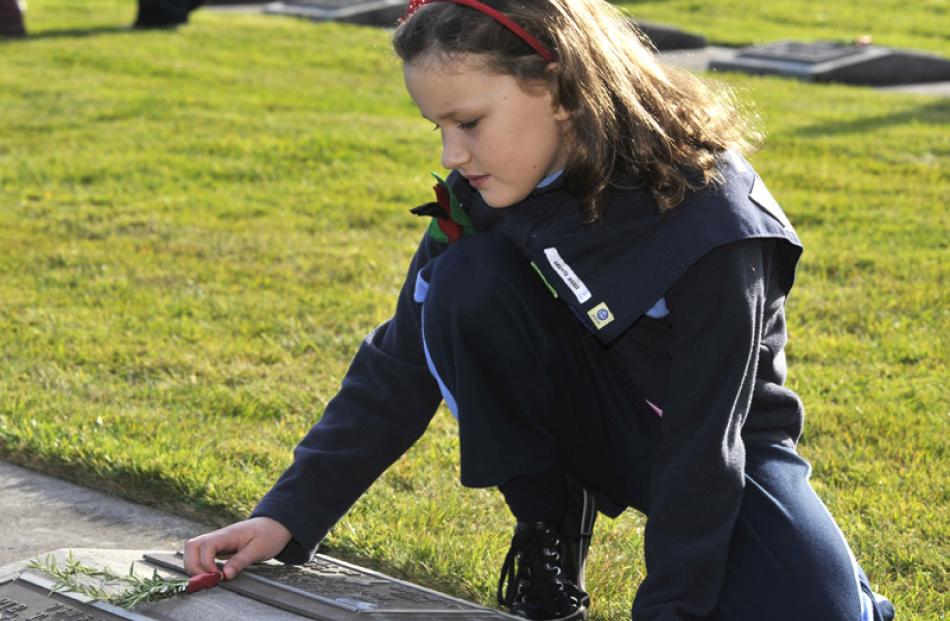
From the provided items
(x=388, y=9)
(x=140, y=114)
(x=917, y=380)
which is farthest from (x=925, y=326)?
(x=388, y=9)

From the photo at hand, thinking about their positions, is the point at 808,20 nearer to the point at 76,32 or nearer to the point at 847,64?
the point at 847,64

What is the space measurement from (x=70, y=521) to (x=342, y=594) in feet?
2.80

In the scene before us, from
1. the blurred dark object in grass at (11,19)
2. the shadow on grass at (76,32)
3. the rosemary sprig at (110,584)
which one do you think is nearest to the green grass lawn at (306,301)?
the rosemary sprig at (110,584)

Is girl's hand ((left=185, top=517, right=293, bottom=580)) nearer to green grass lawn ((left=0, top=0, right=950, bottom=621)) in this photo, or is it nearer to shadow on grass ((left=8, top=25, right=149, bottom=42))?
green grass lawn ((left=0, top=0, right=950, bottom=621))

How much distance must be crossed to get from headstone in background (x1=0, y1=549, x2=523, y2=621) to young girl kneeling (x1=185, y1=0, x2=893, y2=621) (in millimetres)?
77

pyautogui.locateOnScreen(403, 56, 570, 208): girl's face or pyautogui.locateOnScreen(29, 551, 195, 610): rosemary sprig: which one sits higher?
pyautogui.locateOnScreen(403, 56, 570, 208): girl's face

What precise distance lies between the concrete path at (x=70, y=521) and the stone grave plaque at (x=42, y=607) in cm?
33

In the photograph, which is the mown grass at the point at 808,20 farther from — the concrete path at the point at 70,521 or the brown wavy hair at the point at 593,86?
the brown wavy hair at the point at 593,86

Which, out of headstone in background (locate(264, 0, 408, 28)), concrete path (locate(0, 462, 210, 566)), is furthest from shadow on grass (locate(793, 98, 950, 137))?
headstone in background (locate(264, 0, 408, 28))

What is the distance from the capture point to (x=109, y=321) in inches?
163

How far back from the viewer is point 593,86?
7.21 ft

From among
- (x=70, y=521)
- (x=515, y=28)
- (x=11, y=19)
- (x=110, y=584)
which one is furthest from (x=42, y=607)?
(x=11, y=19)

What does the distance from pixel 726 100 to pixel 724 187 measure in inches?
12.1

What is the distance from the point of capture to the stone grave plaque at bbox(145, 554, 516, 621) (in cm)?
221
